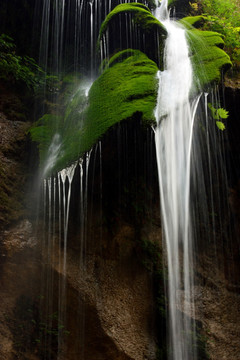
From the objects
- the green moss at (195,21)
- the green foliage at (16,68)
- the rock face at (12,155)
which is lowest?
the rock face at (12,155)

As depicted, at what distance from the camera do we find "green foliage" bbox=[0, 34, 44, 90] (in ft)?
21.7

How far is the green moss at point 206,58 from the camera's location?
190 inches

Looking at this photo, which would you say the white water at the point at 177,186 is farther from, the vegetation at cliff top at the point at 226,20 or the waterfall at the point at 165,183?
the vegetation at cliff top at the point at 226,20

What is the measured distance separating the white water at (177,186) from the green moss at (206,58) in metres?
0.18

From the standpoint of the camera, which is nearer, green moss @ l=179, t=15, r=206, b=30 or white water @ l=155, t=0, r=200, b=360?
white water @ l=155, t=0, r=200, b=360

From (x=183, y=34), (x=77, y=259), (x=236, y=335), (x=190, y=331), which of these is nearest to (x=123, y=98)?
(x=183, y=34)

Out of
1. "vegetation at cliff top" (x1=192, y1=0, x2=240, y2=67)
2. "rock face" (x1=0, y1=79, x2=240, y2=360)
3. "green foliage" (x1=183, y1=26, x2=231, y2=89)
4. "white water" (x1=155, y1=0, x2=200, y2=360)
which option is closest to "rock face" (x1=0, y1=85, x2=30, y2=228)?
"rock face" (x1=0, y1=79, x2=240, y2=360)

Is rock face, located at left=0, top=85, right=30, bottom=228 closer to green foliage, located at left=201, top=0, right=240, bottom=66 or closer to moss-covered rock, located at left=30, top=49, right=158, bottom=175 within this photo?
moss-covered rock, located at left=30, top=49, right=158, bottom=175

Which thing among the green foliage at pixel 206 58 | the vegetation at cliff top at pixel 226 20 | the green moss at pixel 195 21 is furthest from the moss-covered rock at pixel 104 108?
the vegetation at cliff top at pixel 226 20

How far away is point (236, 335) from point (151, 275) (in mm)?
2205

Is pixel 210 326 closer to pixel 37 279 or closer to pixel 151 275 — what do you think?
pixel 151 275

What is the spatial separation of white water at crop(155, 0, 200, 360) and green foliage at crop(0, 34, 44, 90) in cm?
385

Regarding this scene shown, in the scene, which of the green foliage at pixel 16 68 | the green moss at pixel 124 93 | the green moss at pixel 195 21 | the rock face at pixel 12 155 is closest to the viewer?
the green moss at pixel 124 93

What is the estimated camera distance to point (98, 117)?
4.94 metres
